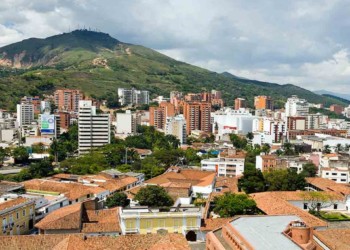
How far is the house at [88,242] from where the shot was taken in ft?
65.7

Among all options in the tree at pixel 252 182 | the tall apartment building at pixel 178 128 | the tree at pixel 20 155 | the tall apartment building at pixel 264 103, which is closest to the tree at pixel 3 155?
the tree at pixel 20 155

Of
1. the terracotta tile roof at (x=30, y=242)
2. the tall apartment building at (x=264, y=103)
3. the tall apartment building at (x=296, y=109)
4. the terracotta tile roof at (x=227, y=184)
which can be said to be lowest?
the terracotta tile roof at (x=227, y=184)

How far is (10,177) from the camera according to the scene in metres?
43.3

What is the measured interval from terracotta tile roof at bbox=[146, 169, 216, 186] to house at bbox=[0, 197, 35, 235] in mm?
14553

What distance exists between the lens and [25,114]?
8625 cm

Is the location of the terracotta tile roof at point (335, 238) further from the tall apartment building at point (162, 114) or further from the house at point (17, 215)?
the tall apartment building at point (162, 114)

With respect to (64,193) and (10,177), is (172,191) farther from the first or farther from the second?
(10,177)

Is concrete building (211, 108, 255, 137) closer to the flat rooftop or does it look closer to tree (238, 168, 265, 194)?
tree (238, 168, 265, 194)

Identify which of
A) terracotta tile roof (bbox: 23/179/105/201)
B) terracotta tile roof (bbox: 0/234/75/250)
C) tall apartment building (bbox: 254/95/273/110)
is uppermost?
tall apartment building (bbox: 254/95/273/110)

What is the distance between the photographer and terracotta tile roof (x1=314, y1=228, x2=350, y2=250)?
758 inches

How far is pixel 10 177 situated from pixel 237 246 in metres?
31.7

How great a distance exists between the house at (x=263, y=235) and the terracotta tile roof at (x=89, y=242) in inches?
72.3

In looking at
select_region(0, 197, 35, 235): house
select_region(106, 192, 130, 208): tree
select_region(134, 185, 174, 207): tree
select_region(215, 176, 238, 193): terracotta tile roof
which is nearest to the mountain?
select_region(215, 176, 238, 193): terracotta tile roof

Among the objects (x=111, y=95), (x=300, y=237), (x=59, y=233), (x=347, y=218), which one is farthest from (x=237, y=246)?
(x=111, y=95)
